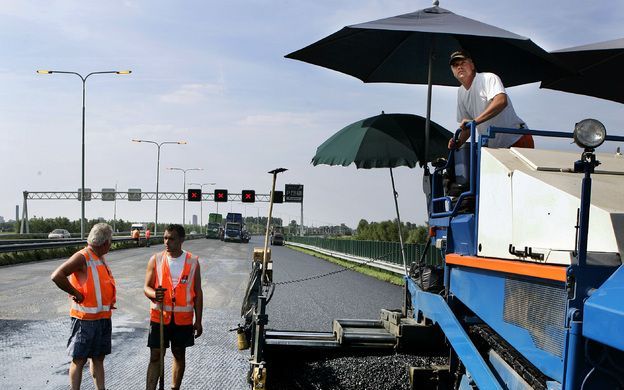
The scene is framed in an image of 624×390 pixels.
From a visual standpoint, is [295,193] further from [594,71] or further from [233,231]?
[594,71]

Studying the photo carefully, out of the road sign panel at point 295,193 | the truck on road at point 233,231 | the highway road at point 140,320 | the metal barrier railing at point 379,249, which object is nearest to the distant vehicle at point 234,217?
the truck on road at point 233,231

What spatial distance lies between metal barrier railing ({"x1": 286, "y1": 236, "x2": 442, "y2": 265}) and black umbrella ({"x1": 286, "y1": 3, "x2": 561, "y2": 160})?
8.04ft

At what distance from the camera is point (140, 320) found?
11.0 metres

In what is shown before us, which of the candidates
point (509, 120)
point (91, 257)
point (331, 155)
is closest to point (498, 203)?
point (509, 120)

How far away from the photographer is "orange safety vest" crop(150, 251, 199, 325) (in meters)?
5.93

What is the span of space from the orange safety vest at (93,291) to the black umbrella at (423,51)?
316cm

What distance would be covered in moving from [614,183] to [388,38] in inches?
159

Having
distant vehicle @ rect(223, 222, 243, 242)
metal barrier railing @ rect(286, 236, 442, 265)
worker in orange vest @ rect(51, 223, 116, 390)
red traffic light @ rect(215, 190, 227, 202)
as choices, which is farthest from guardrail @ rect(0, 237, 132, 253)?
red traffic light @ rect(215, 190, 227, 202)

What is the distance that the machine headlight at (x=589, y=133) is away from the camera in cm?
266

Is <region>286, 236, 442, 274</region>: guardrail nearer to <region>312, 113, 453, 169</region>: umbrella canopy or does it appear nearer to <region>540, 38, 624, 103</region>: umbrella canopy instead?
<region>312, 113, 453, 169</region>: umbrella canopy

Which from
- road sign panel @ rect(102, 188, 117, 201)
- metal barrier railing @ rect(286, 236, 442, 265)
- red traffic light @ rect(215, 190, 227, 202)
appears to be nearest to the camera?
metal barrier railing @ rect(286, 236, 442, 265)

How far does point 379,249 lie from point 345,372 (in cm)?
1772

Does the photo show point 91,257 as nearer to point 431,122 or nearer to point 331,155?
point 331,155

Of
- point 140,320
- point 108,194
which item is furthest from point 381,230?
point 108,194
